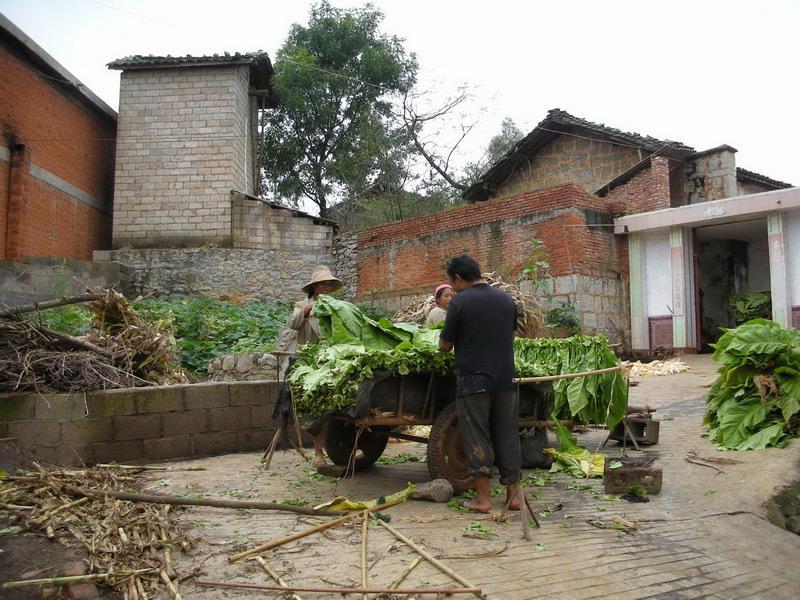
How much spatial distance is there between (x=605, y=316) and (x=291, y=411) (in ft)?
34.8

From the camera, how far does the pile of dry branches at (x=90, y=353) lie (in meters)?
7.00

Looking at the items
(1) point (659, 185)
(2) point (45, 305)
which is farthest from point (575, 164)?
(2) point (45, 305)

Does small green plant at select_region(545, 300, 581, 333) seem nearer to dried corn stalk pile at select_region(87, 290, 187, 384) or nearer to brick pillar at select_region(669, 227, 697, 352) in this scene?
brick pillar at select_region(669, 227, 697, 352)

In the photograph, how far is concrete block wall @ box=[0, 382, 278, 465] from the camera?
6746mm

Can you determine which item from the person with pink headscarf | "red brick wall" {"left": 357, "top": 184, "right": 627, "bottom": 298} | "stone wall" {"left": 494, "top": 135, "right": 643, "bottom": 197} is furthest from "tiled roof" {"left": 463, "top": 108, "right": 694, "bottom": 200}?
the person with pink headscarf

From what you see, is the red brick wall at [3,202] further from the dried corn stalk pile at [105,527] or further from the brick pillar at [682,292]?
the brick pillar at [682,292]

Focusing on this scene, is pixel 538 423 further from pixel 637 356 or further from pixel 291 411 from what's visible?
pixel 637 356

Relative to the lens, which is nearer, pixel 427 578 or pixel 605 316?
pixel 427 578

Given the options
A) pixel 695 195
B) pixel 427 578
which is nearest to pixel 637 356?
pixel 695 195

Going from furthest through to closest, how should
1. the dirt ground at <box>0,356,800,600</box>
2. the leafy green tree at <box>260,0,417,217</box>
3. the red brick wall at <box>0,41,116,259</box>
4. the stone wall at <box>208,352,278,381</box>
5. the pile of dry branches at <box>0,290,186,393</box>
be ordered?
1. the leafy green tree at <box>260,0,417,217</box>
2. the red brick wall at <box>0,41,116,259</box>
3. the stone wall at <box>208,352,278,381</box>
4. the pile of dry branches at <box>0,290,186,393</box>
5. the dirt ground at <box>0,356,800,600</box>

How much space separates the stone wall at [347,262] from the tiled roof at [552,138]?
552 centimetres

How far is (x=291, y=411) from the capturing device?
6.12 m

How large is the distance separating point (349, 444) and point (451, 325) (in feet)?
7.60

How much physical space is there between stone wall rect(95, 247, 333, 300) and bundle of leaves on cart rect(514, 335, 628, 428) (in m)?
13.1
